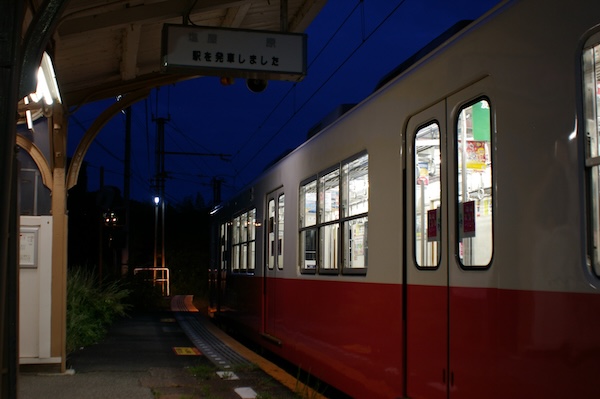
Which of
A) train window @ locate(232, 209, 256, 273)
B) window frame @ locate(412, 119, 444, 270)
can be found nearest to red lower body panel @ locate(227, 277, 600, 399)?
window frame @ locate(412, 119, 444, 270)

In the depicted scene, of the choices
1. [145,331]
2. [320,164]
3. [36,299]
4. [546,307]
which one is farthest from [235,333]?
[546,307]

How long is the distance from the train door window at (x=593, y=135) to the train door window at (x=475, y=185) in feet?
2.90

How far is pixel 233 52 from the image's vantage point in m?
8.06

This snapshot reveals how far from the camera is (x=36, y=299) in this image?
8.84 metres

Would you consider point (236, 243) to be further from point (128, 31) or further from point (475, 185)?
point (475, 185)

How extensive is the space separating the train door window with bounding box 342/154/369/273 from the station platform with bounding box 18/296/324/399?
1.57 metres

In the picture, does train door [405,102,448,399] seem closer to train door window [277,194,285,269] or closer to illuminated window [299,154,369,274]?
illuminated window [299,154,369,274]

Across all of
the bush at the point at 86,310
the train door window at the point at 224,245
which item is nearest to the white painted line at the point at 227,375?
the bush at the point at 86,310

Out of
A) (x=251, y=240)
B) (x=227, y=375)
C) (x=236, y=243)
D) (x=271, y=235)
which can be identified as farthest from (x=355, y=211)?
(x=236, y=243)

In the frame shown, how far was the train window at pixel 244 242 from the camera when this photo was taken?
12.4 metres

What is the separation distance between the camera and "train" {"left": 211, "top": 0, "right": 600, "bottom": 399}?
3.71 m

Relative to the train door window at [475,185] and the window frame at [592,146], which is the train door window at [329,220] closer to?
the train door window at [475,185]

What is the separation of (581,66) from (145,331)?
13.0m

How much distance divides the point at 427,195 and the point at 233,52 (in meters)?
3.44
